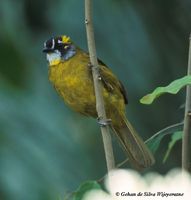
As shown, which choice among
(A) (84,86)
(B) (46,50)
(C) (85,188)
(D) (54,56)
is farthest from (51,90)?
(C) (85,188)

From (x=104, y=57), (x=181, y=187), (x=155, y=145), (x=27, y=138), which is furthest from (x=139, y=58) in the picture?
(x=181, y=187)

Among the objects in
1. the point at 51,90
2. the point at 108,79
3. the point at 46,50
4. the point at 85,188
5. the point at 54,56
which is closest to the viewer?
the point at 85,188

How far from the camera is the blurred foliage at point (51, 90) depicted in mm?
2730

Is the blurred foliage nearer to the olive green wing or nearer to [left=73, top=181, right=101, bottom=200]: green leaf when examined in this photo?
the olive green wing

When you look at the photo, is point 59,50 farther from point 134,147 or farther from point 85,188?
point 85,188

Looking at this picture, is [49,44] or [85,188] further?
[49,44]

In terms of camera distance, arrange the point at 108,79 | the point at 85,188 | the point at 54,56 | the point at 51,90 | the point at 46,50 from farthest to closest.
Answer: the point at 51,90 → the point at 54,56 → the point at 46,50 → the point at 108,79 → the point at 85,188

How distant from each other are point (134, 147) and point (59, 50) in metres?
0.52

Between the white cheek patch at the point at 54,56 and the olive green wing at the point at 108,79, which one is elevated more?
the white cheek patch at the point at 54,56

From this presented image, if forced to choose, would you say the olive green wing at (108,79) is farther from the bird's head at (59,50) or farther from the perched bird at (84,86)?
the bird's head at (59,50)

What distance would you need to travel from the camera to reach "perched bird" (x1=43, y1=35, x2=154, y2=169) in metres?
2.48

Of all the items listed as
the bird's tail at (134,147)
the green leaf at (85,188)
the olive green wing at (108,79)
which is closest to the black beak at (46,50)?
the olive green wing at (108,79)

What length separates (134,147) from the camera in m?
2.51

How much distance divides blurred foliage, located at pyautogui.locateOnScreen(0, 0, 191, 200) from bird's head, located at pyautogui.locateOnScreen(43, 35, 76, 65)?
121 millimetres
